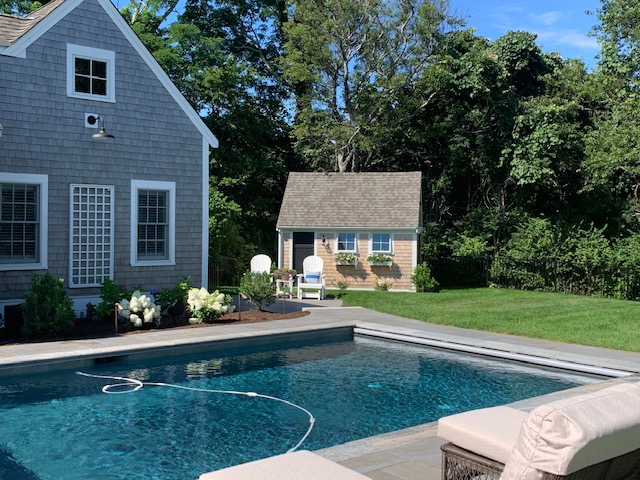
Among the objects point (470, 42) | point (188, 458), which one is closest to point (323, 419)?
point (188, 458)

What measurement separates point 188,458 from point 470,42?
2410 centimetres

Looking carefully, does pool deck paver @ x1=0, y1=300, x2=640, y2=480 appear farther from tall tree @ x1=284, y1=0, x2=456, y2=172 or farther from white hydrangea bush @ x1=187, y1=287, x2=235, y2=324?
tall tree @ x1=284, y1=0, x2=456, y2=172

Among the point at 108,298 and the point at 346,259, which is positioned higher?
the point at 346,259

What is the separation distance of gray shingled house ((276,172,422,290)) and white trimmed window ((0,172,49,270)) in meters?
9.83

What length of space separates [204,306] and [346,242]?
9.30 metres

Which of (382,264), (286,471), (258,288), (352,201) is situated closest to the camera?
(286,471)

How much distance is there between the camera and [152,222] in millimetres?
14359

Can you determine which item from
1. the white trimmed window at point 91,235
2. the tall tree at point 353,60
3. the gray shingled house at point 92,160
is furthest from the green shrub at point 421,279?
the white trimmed window at point 91,235

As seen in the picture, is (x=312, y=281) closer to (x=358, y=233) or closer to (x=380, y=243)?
(x=358, y=233)

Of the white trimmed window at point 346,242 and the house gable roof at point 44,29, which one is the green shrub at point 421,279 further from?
the house gable roof at point 44,29

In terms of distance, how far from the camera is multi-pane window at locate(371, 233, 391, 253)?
21.2 meters

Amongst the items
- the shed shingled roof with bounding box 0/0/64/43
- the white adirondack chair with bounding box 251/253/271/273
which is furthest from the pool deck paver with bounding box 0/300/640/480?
the shed shingled roof with bounding box 0/0/64/43

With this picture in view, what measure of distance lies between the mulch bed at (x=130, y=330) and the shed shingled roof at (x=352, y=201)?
23.2 feet

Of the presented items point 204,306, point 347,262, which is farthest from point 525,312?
point 204,306
